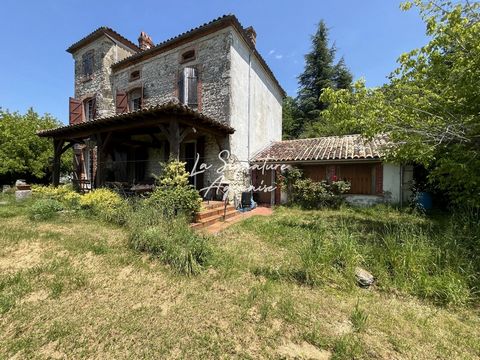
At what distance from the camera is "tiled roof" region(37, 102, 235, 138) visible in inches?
255

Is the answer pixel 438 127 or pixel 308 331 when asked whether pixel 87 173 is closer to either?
pixel 308 331

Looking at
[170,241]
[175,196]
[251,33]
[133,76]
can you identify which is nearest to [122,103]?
[133,76]

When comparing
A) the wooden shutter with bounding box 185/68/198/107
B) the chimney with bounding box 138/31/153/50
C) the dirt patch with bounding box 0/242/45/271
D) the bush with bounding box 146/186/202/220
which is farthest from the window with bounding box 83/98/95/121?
the dirt patch with bounding box 0/242/45/271

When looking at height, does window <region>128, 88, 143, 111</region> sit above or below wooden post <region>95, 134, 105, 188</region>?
above

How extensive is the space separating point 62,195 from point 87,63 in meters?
8.76

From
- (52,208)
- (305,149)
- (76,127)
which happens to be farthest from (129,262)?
(305,149)

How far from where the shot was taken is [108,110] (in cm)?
1279

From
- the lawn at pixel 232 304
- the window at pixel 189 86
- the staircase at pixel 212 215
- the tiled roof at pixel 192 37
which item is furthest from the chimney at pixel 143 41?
the lawn at pixel 232 304

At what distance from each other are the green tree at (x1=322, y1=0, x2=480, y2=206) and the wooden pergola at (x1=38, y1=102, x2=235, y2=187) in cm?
401

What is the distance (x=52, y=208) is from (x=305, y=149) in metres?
10.9

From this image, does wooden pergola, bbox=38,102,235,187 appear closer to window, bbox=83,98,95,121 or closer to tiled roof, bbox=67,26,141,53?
window, bbox=83,98,95,121

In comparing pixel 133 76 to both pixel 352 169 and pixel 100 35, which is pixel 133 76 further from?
pixel 352 169

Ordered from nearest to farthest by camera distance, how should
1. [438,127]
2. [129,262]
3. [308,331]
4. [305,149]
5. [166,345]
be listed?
[166,345]
[308,331]
[129,262]
[438,127]
[305,149]

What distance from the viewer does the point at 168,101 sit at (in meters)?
9.70
